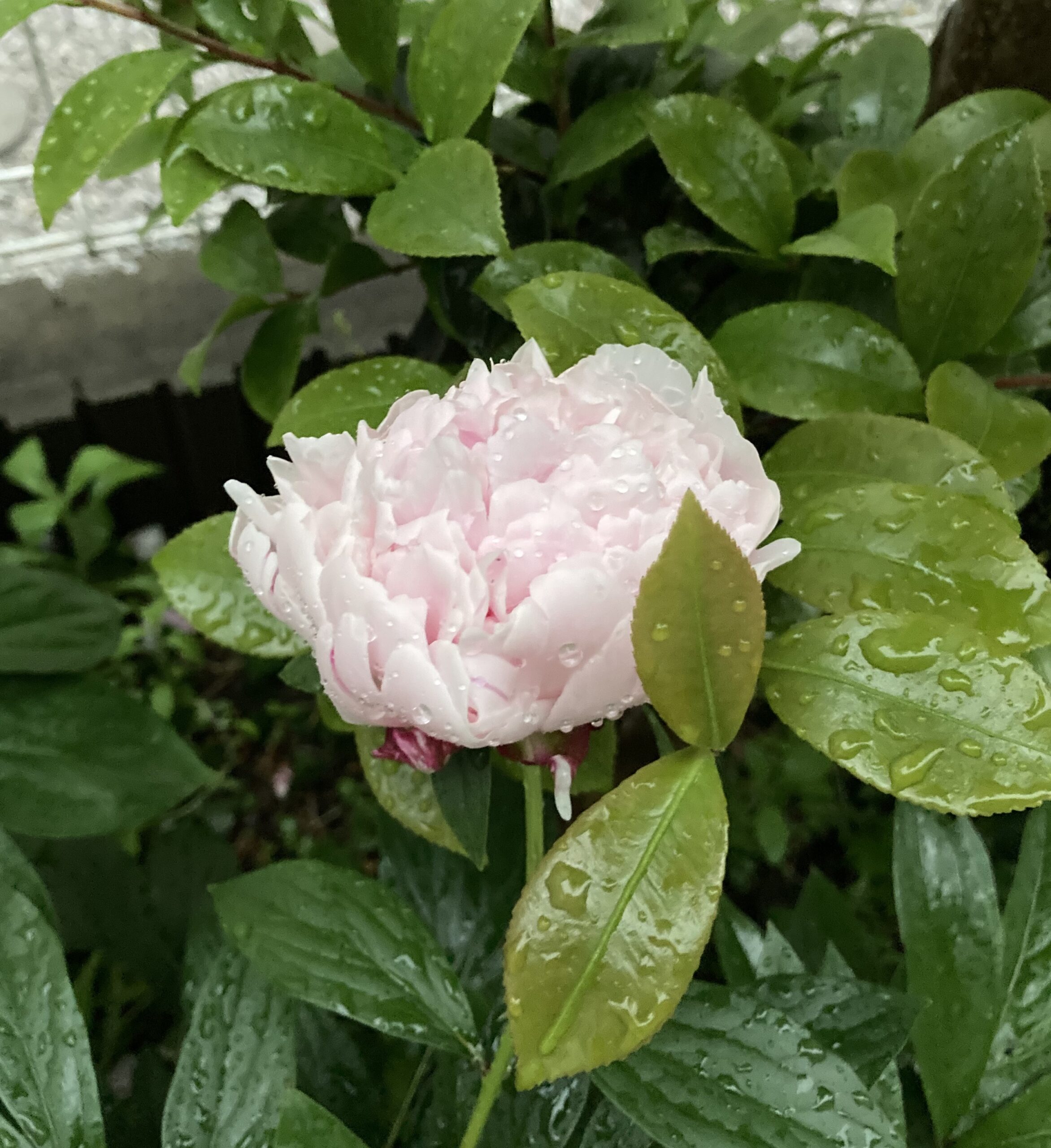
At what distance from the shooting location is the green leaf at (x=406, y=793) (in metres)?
0.45

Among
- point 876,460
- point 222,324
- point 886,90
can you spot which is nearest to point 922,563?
point 876,460

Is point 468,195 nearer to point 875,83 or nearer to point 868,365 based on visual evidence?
point 868,365

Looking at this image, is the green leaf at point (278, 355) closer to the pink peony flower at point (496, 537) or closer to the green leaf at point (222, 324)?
the green leaf at point (222, 324)

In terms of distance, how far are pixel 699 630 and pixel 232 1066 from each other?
1.03 ft

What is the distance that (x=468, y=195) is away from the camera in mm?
421

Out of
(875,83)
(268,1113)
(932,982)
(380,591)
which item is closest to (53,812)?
(268,1113)

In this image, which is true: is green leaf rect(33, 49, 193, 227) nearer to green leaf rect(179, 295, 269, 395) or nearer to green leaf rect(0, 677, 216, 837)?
green leaf rect(179, 295, 269, 395)

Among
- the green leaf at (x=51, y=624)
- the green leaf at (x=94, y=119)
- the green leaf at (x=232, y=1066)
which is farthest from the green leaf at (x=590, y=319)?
the green leaf at (x=51, y=624)

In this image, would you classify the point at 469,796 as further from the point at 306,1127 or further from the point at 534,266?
the point at 534,266

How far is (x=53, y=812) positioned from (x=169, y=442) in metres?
0.80

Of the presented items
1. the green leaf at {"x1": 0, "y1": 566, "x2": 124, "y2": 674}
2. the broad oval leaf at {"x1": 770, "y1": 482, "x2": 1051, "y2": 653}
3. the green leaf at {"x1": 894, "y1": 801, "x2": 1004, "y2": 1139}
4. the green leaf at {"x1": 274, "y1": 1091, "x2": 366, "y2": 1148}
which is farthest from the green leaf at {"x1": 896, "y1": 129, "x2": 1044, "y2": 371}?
the green leaf at {"x1": 0, "y1": 566, "x2": 124, "y2": 674}

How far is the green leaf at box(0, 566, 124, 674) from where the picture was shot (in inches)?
25.3

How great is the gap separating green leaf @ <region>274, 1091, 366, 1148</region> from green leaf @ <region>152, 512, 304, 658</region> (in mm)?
196

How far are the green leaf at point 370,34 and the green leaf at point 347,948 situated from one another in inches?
17.0
